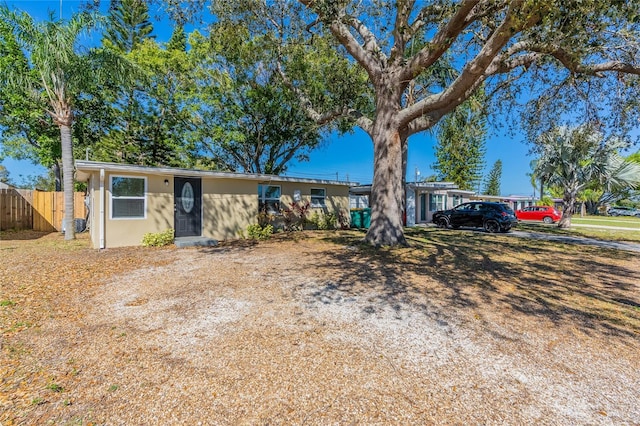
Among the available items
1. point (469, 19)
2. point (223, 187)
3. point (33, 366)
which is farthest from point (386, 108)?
point (33, 366)

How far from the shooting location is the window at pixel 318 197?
14.0 meters

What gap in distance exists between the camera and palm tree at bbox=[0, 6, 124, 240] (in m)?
8.95

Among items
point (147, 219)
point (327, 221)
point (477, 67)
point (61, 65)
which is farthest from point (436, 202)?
point (61, 65)

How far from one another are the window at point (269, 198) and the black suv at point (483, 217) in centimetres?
967

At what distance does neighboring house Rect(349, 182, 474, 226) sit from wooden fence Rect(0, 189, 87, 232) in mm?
15351

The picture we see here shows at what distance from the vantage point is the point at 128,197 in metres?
9.01

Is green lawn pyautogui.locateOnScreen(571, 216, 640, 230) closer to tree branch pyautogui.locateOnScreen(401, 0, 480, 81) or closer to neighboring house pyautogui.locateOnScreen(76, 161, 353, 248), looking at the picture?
tree branch pyautogui.locateOnScreen(401, 0, 480, 81)

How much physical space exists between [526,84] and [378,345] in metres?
9.40

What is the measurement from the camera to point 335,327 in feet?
11.6

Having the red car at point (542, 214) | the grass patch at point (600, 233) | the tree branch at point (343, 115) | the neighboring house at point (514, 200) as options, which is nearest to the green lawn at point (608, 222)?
the red car at point (542, 214)

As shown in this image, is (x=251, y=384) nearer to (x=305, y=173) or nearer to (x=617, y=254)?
(x=617, y=254)

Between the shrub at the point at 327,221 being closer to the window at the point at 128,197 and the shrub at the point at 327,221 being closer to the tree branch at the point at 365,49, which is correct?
the tree branch at the point at 365,49

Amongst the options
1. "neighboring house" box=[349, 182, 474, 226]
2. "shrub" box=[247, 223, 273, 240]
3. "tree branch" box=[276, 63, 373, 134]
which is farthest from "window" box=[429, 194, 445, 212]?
"shrub" box=[247, 223, 273, 240]

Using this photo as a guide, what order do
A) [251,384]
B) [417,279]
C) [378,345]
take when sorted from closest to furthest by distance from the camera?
[251,384] < [378,345] < [417,279]
